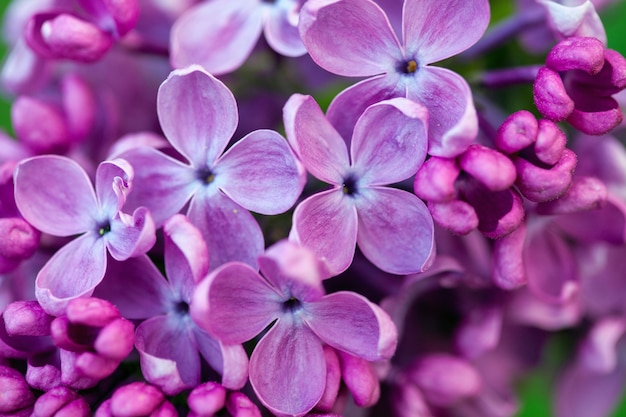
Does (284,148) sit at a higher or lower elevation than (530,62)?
higher

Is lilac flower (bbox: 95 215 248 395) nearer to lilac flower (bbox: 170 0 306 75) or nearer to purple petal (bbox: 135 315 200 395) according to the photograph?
purple petal (bbox: 135 315 200 395)

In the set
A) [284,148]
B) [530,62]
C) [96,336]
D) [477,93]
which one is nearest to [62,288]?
[96,336]

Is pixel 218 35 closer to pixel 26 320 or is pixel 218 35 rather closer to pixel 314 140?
pixel 314 140

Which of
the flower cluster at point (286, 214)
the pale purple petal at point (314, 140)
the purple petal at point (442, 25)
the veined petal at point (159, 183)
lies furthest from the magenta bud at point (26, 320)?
the purple petal at point (442, 25)

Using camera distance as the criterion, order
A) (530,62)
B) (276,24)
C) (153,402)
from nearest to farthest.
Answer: (153,402) < (276,24) < (530,62)

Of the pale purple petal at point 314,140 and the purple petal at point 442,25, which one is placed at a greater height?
the purple petal at point 442,25

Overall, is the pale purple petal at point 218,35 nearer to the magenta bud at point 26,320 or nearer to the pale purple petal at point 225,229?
the pale purple petal at point 225,229

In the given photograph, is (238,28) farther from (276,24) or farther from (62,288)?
(62,288)
